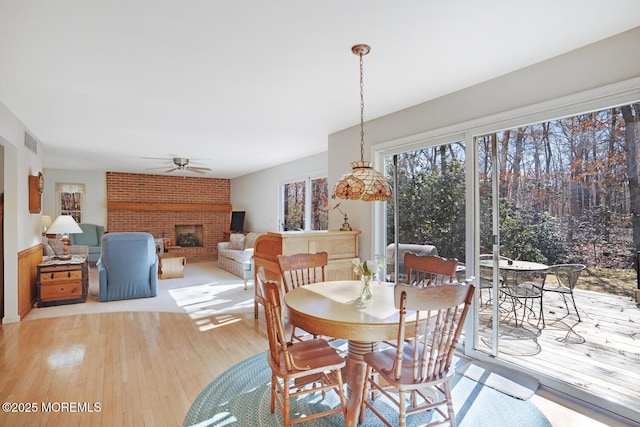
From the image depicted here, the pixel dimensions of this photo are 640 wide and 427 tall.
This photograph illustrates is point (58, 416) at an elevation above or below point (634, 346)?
below

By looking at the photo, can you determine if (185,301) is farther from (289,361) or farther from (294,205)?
(289,361)

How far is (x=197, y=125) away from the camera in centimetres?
438

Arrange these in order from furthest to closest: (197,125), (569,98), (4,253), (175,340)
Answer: (197,125) → (4,253) → (175,340) → (569,98)

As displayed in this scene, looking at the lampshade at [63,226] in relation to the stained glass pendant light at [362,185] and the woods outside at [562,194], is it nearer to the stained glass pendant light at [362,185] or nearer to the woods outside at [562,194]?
the stained glass pendant light at [362,185]

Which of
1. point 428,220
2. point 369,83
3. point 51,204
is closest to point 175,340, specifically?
point 428,220

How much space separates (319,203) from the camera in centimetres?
644

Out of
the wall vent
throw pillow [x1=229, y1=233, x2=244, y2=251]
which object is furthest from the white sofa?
the wall vent

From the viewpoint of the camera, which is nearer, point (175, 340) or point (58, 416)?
point (58, 416)

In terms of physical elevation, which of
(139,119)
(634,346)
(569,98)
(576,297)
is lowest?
(634,346)

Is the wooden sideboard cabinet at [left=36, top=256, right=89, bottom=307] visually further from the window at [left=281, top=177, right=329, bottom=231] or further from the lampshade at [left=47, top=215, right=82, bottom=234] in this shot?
the window at [left=281, top=177, right=329, bottom=231]

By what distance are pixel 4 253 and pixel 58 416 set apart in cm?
282

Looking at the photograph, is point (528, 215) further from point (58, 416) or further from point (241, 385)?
point (58, 416)

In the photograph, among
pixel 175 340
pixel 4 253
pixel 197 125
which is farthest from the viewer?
pixel 197 125

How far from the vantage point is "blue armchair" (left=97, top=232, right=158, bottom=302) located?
4.95m
